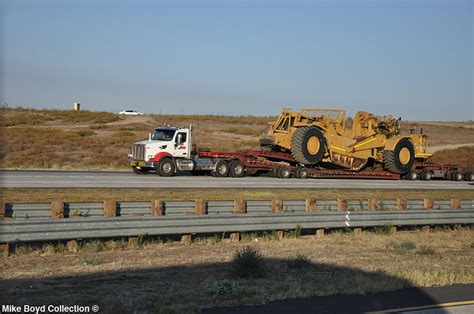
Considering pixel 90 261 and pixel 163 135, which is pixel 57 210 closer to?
pixel 90 261

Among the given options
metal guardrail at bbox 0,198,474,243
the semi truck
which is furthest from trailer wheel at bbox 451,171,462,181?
metal guardrail at bbox 0,198,474,243

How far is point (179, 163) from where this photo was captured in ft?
103

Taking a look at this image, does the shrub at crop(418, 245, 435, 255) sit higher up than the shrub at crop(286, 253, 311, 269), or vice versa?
the shrub at crop(286, 253, 311, 269)

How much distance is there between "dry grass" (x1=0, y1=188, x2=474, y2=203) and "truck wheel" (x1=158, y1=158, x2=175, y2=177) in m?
7.13

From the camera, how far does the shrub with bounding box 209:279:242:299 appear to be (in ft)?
31.8

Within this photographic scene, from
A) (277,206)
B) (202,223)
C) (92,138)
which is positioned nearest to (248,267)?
(202,223)

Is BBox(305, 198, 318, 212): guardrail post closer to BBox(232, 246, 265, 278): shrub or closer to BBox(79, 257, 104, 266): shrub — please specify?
BBox(232, 246, 265, 278): shrub

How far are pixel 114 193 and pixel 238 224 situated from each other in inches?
312

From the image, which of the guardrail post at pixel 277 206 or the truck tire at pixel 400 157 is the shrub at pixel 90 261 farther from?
the truck tire at pixel 400 157

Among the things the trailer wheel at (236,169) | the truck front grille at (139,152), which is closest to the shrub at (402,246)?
the trailer wheel at (236,169)

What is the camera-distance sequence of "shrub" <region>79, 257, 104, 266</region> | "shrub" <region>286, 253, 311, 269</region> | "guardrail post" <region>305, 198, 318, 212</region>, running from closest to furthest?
"shrub" <region>79, 257, 104, 266</region> → "shrub" <region>286, 253, 311, 269</region> → "guardrail post" <region>305, 198, 318, 212</region>

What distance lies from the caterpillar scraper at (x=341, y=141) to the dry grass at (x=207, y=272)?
17883mm

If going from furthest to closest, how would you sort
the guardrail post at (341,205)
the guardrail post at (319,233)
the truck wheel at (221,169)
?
the truck wheel at (221,169), the guardrail post at (341,205), the guardrail post at (319,233)

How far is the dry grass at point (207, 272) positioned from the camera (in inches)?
368
